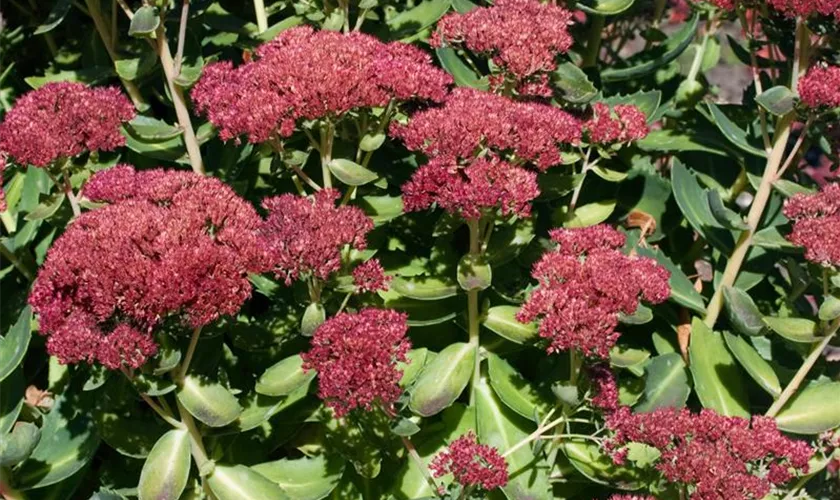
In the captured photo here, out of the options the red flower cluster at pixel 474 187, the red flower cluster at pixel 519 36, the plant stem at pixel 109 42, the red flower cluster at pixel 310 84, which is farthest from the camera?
the plant stem at pixel 109 42

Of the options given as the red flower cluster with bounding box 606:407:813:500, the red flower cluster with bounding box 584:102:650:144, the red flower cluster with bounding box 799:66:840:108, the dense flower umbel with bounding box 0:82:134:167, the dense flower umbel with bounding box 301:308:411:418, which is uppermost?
the red flower cluster with bounding box 799:66:840:108

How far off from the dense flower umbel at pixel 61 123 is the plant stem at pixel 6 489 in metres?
0.92

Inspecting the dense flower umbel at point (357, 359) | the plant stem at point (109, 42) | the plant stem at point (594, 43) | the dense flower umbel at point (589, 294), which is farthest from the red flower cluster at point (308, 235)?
the plant stem at point (594, 43)

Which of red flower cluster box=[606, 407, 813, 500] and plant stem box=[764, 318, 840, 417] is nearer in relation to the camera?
red flower cluster box=[606, 407, 813, 500]

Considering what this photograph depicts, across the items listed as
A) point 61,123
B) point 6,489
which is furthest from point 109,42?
point 6,489

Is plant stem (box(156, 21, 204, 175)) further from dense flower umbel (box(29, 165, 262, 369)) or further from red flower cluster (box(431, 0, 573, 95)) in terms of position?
red flower cluster (box(431, 0, 573, 95))

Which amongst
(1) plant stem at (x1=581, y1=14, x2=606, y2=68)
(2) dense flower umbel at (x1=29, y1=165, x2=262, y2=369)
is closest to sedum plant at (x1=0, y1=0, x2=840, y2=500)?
(2) dense flower umbel at (x1=29, y1=165, x2=262, y2=369)

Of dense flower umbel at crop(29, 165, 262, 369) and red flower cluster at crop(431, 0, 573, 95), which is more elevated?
red flower cluster at crop(431, 0, 573, 95)

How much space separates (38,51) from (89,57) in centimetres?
80

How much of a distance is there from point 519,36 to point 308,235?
943mm

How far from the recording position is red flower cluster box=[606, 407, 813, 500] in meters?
2.48

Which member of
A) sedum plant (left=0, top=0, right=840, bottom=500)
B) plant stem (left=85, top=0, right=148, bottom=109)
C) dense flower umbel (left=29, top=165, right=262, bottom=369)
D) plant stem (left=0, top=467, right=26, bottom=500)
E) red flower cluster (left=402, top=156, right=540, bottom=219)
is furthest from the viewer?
plant stem (left=85, top=0, right=148, bottom=109)

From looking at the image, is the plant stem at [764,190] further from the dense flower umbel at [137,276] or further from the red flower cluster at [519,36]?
the dense flower umbel at [137,276]

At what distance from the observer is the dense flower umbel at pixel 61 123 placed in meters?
2.89
